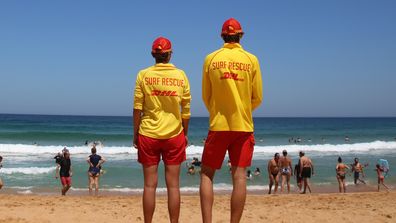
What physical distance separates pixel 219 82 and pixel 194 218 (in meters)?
4.84

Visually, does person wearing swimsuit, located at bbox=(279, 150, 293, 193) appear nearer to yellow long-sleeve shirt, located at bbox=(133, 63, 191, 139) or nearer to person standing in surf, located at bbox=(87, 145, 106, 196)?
person standing in surf, located at bbox=(87, 145, 106, 196)

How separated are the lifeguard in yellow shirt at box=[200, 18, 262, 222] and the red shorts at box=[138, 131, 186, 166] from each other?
38 cm

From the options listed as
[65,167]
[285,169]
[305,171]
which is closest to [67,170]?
[65,167]

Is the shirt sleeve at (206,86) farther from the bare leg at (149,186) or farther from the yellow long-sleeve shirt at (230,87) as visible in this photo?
the bare leg at (149,186)

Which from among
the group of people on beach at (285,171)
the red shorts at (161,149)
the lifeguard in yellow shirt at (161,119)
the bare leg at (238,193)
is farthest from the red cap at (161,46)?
the group of people on beach at (285,171)

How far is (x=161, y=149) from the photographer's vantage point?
442cm

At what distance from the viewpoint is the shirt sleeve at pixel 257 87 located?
416cm

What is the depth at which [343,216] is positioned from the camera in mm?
8125

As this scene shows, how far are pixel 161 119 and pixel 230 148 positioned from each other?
735 millimetres

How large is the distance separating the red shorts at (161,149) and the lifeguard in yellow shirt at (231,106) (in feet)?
1.24

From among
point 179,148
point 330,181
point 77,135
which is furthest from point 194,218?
point 77,135

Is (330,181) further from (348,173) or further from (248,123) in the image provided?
(248,123)

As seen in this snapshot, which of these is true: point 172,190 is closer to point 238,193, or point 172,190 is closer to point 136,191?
point 238,193

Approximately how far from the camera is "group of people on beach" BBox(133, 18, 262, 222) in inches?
159
